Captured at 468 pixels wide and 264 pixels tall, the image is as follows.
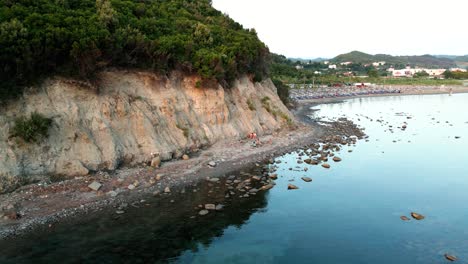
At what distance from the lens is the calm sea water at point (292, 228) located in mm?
17391

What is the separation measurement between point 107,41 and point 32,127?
26.8 ft

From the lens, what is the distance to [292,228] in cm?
2050

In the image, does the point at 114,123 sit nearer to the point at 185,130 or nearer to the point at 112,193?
the point at 112,193

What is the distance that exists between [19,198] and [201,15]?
34043 millimetres

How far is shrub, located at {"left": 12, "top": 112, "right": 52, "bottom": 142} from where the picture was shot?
23.2 metres

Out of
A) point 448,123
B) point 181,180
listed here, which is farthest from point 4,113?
point 448,123

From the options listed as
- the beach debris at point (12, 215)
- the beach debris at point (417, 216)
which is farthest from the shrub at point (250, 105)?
the beach debris at point (12, 215)

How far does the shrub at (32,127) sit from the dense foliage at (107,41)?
78.1 inches

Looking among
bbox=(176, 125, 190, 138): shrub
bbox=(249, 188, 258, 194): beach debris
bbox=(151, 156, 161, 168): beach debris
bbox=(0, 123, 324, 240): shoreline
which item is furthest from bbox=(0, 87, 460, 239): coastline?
bbox=(249, 188, 258, 194): beach debris

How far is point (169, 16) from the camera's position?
135ft

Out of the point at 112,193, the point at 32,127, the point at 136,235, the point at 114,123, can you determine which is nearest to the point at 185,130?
the point at 114,123

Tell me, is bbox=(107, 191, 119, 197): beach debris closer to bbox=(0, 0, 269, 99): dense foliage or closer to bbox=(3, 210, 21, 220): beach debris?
bbox=(3, 210, 21, 220): beach debris

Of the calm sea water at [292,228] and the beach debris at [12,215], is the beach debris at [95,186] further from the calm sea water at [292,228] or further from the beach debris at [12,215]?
the beach debris at [12,215]

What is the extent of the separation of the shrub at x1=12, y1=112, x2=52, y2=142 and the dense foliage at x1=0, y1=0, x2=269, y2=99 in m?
1.98
